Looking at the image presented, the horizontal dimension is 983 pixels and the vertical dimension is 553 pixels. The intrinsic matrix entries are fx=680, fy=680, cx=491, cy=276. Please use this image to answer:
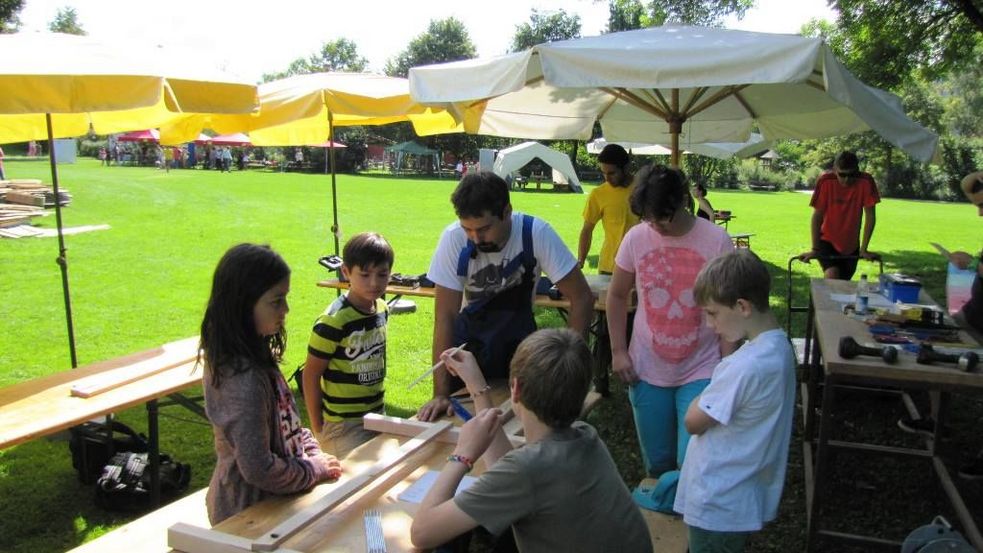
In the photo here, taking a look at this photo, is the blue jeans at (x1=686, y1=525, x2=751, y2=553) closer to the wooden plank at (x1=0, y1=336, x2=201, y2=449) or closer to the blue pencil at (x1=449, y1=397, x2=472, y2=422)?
the blue pencil at (x1=449, y1=397, x2=472, y2=422)

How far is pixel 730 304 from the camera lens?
7.36ft

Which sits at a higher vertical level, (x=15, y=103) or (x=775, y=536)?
(x=15, y=103)

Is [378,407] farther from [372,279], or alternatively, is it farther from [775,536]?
[775,536]

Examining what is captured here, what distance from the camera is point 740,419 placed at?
217 centimetres

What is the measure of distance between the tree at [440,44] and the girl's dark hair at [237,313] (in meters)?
63.6

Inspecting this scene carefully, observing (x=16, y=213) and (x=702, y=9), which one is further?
(x=16, y=213)

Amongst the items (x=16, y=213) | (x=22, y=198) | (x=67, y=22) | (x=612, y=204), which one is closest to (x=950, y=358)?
(x=612, y=204)

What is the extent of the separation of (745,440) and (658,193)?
117cm

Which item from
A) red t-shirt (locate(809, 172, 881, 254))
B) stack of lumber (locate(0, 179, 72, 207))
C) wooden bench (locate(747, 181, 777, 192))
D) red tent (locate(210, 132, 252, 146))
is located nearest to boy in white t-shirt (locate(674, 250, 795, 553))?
red t-shirt (locate(809, 172, 881, 254))

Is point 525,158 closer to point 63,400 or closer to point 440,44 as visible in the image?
point 63,400

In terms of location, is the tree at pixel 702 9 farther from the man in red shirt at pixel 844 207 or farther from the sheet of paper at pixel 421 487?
the sheet of paper at pixel 421 487

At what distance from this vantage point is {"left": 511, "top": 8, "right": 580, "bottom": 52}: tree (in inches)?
2410

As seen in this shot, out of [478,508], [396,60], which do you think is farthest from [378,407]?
[396,60]

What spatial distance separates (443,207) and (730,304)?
2083 centimetres
